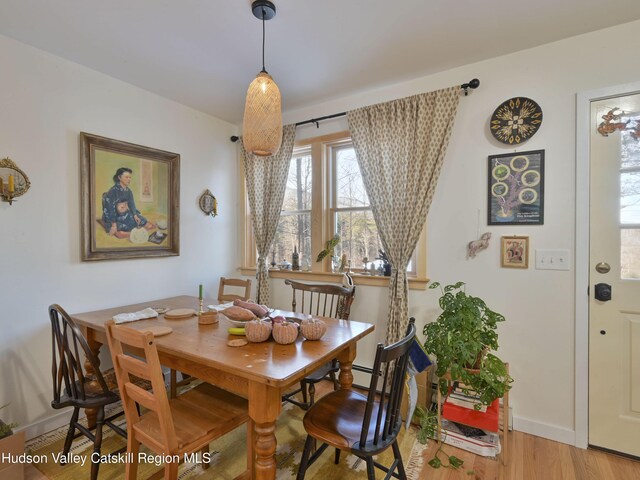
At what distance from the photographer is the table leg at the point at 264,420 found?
1.27m

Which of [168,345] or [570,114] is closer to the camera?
[168,345]

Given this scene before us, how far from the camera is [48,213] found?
7.18 feet

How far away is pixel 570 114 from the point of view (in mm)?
2035

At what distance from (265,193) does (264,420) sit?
2.39 meters

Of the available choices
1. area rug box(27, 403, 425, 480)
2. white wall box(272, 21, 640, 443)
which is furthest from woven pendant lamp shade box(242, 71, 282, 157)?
area rug box(27, 403, 425, 480)

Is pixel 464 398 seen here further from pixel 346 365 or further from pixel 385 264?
pixel 385 264

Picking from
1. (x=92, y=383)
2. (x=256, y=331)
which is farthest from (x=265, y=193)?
(x=92, y=383)

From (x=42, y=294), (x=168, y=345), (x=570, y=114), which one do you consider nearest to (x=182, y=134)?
(x=42, y=294)

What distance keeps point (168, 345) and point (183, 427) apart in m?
0.38

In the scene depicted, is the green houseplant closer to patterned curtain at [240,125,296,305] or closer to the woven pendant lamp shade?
the woven pendant lamp shade

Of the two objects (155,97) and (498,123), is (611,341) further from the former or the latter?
(155,97)

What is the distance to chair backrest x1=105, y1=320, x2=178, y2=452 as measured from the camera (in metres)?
1.24

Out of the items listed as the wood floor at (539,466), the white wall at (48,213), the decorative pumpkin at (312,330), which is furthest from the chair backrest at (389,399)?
the white wall at (48,213)

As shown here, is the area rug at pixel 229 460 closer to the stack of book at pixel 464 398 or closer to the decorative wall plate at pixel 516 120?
the stack of book at pixel 464 398
